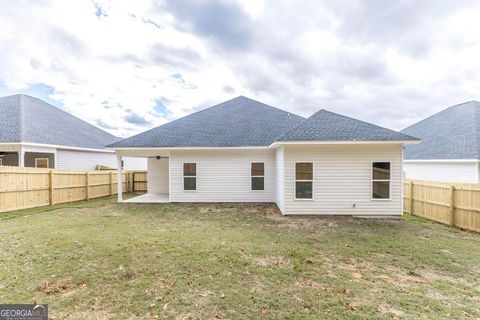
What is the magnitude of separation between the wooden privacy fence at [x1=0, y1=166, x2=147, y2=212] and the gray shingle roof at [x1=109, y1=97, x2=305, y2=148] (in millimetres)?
3274

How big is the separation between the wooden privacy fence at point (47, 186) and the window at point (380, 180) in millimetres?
15037

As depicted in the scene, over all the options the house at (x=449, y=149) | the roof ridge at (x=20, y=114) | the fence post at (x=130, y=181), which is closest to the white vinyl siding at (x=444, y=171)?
the house at (x=449, y=149)

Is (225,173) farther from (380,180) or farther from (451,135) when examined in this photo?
(451,135)

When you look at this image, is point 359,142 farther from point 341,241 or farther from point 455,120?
Answer: point 455,120

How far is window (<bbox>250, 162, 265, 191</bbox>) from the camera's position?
13.5 meters

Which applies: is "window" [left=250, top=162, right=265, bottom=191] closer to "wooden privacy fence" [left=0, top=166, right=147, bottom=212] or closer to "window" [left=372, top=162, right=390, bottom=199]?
"window" [left=372, top=162, right=390, bottom=199]

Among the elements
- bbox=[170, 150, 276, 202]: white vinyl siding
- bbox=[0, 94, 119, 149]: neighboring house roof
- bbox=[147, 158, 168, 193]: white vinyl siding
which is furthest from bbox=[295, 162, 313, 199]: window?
bbox=[0, 94, 119, 149]: neighboring house roof

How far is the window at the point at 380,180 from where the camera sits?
1017cm

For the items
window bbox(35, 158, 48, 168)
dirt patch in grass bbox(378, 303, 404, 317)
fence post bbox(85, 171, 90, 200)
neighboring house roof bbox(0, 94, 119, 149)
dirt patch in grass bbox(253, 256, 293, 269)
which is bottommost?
dirt patch in grass bbox(253, 256, 293, 269)

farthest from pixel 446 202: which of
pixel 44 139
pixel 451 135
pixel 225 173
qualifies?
pixel 44 139

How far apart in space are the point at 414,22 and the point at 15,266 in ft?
54.8

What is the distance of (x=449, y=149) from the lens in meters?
14.8

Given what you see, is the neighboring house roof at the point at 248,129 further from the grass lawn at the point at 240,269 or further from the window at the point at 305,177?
the grass lawn at the point at 240,269

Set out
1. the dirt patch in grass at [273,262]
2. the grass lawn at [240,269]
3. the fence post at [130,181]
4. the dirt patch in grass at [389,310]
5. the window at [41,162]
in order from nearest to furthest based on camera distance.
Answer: the dirt patch in grass at [389,310]
the grass lawn at [240,269]
the dirt patch in grass at [273,262]
the window at [41,162]
the fence post at [130,181]
